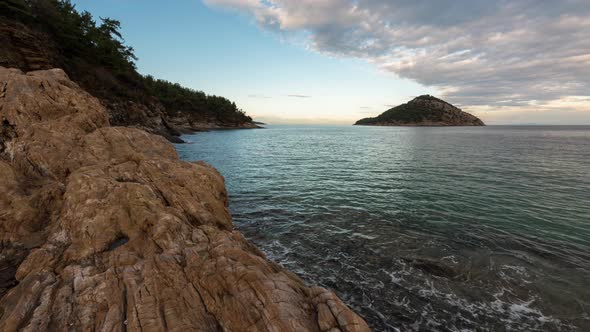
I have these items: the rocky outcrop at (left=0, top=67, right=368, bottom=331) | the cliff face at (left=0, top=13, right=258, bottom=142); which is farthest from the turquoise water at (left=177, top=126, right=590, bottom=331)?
the cliff face at (left=0, top=13, right=258, bottom=142)

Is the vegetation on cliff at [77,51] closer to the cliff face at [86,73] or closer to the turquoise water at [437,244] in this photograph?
the cliff face at [86,73]

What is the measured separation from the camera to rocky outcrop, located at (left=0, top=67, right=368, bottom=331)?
21.9ft

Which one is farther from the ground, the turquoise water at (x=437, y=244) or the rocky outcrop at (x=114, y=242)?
the rocky outcrop at (x=114, y=242)

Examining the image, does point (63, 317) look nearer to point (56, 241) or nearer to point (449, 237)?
point (56, 241)

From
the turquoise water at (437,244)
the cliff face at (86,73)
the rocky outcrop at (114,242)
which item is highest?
the cliff face at (86,73)

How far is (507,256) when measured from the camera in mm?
14367

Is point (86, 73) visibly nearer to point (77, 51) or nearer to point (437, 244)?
point (77, 51)

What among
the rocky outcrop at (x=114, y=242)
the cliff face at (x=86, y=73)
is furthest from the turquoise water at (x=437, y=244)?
the cliff face at (x=86, y=73)

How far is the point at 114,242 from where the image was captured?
9.66 m

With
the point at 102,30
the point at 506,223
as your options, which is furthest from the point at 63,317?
the point at 102,30

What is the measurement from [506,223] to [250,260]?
1990 centimetres

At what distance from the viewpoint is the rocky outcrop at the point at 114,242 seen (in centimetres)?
668

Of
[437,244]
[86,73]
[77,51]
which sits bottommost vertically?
[437,244]

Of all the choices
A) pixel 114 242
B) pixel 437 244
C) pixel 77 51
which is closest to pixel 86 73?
pixel 77 51
